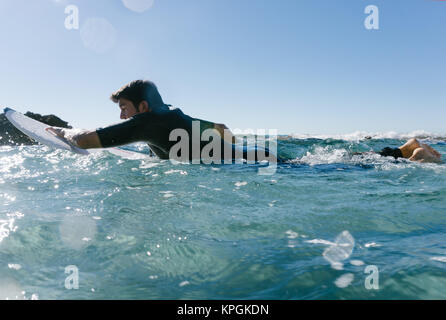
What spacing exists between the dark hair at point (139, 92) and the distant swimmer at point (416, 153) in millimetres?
5441

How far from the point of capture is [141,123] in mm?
4078

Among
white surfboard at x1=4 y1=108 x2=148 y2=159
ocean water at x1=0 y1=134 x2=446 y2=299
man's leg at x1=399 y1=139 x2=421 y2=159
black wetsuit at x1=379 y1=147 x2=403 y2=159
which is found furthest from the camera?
black wetsuit at x1=379 y1=147 x2=403 y2=159

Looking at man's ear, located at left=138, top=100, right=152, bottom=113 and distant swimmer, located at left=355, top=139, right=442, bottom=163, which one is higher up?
man's ear, located at left=138, top=100, right=152, bottom=113

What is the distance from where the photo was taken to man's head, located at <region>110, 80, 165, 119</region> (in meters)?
4.27

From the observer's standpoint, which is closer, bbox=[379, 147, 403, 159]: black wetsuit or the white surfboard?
the white surfboard

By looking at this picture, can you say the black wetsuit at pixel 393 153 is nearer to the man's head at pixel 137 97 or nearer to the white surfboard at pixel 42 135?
the man's head at pixel 137 97

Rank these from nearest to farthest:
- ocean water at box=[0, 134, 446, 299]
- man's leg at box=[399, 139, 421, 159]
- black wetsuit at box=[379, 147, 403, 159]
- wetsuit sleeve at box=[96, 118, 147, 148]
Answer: ocean water at box=[0, 134, 446, 299] → wetsuit sleeve at box=[96, 118, 147, 148] → man's leg at box=[399, 139, 421, 159] → black wetsuit at box=[379, 147, 403, 159]

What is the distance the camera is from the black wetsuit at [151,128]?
155 inches

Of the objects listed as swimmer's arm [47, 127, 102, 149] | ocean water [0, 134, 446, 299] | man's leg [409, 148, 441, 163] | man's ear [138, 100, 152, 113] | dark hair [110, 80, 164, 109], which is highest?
dark hair [110, 80, 164, 109]
